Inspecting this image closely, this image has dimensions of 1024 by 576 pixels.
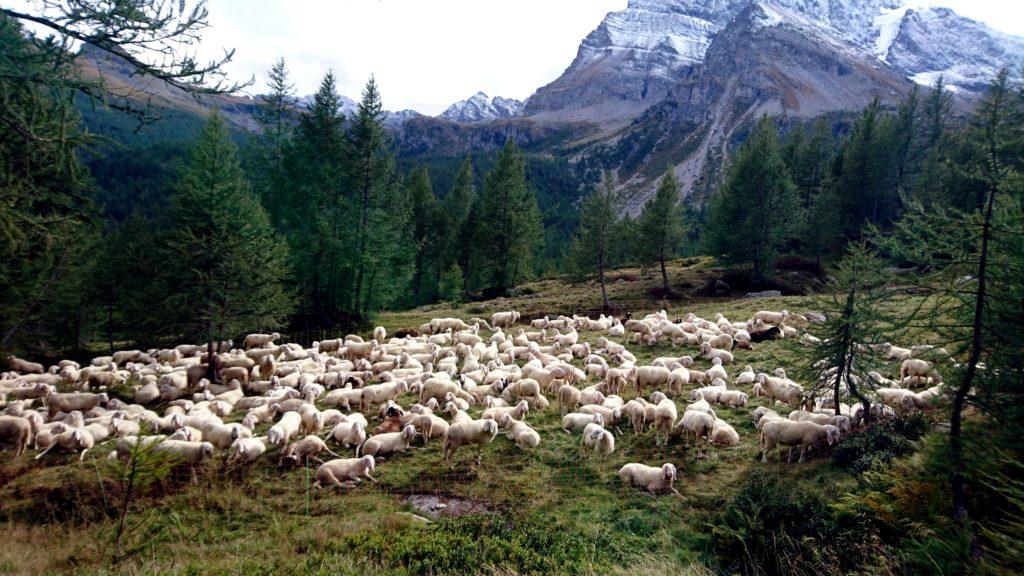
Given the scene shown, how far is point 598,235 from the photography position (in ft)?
140

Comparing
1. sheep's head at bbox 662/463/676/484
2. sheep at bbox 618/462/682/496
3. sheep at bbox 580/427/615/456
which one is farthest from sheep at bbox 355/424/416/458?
sheep's head at bbox 662/463/676/484

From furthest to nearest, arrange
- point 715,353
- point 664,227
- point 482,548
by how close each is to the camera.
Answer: point 664,227, point 715,353, point 482,548

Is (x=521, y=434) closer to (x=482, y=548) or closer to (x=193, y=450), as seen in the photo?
(x=482, y=548)

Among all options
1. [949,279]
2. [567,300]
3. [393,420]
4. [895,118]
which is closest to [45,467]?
[393,420]

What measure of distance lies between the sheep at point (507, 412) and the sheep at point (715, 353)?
9.20 m

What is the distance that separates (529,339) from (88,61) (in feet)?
64.9

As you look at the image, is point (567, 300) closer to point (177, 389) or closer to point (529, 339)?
point (529, 339)

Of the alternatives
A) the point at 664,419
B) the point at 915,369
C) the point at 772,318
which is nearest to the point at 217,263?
the point at 664,419

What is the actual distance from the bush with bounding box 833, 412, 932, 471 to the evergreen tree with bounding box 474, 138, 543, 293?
131 feet

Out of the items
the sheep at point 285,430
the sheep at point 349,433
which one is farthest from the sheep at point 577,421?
the sheep at point 285,430

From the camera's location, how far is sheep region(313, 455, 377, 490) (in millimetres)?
10367

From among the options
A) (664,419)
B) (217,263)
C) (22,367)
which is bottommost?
(22,367)

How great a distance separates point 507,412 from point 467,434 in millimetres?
2168

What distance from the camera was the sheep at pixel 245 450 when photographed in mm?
10859
